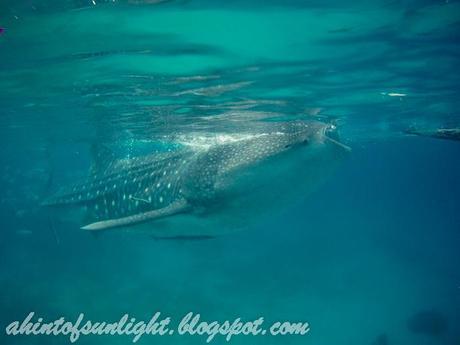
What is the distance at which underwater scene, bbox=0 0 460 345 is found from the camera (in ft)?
22.3

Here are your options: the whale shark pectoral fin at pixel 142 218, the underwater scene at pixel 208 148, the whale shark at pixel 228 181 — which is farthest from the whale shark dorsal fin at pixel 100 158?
the whale shark pectoral fin at pixel 142 218

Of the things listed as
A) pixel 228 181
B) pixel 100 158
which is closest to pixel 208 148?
pixel 228 181

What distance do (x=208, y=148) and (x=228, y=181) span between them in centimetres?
197

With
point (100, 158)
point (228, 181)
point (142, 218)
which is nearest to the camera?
point (228, 181)

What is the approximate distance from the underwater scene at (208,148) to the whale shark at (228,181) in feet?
0.11

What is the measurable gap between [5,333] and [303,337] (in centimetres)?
1236

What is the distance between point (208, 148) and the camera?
792cm

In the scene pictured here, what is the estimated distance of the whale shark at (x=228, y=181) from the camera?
5371mm

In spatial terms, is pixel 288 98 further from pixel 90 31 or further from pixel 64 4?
pixel 64 4

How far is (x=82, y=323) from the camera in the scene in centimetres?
1606

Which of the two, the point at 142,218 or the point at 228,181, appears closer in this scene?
the point at 228,181

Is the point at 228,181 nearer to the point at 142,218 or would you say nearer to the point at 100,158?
the point at 142,218

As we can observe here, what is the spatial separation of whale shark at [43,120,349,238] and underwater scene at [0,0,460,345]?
0.03 metres

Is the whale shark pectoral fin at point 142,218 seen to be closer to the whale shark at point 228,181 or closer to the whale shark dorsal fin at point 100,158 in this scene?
the whale shark at point 228,181
